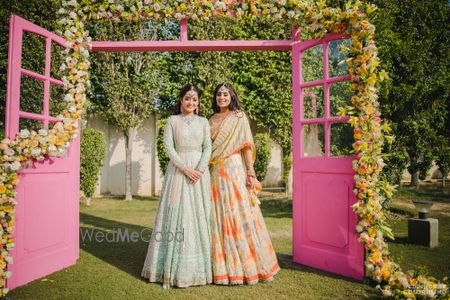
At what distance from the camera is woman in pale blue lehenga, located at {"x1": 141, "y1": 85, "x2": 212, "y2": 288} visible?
3.21 m

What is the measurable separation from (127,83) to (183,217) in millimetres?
7342

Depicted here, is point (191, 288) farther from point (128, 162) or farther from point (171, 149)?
point (128, 162)

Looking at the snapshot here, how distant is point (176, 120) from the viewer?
3453 mm

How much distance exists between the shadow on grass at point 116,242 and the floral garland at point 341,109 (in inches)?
51.3

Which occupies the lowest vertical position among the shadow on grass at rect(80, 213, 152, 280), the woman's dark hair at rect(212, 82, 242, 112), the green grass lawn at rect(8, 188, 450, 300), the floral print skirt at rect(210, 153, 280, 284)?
the shadow on grass at rect(80, 213, 152, 280)

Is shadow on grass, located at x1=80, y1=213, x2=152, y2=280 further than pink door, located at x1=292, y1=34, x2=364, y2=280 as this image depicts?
Yes

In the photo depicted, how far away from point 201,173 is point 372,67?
6.34ft

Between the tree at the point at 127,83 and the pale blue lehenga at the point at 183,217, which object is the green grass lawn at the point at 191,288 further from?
the tree at the point at 127,83

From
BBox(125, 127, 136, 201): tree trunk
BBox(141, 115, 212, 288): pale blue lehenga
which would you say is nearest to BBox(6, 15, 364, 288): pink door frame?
BBox(141, 115, 212, 288): pale blue lehenga

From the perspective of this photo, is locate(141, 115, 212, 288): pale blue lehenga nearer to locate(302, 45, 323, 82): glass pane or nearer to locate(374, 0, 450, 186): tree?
locate(302, 45, 323, 82): glass pane

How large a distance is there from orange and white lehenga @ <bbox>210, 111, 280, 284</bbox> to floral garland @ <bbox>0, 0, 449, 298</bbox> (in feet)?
3.17

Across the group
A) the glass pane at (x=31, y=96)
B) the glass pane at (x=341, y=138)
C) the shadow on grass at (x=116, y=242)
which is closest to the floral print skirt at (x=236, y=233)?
the shadow on grass at (x=116, y=242)

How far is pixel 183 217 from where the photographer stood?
10.6 ft

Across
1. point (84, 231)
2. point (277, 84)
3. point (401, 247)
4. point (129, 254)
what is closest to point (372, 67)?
point (401, 247)
